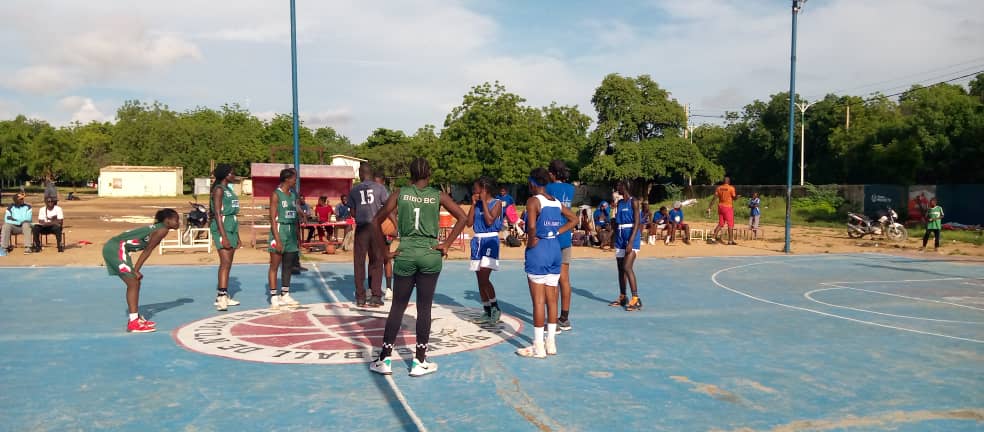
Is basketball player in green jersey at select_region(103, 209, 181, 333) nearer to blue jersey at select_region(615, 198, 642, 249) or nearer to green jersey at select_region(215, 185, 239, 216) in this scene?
green jersey at select_region(215, 185, 239, 216)

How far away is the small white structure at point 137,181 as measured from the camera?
6525cm

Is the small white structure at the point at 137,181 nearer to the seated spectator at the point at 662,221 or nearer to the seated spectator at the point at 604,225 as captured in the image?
the seated spectator at the point at 604,225

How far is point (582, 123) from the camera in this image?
62.0 meters

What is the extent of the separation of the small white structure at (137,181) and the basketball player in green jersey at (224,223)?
63.6 meters

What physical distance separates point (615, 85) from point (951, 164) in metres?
20.1

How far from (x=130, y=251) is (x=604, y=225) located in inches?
578

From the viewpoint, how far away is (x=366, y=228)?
9.68m

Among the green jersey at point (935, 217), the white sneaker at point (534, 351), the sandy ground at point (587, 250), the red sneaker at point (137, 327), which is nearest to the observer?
the white sneaker at point (534, 351)

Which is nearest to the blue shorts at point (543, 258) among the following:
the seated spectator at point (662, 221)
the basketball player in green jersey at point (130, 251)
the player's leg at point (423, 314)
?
the player's leg at point (423, 314)

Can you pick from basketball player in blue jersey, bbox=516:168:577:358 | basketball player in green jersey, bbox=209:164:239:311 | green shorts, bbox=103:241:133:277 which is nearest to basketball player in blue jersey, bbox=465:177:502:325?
basketball player in blue jersey, bbox=516:168:577:358

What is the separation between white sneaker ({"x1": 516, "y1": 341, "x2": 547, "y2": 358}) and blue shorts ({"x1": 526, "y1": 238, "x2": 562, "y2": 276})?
733 millimetres

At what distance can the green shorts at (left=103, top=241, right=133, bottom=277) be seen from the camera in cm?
815

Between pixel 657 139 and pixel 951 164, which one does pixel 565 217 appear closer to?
pixel 951 164

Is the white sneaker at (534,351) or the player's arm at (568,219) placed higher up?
the player's arm at (568,219)
